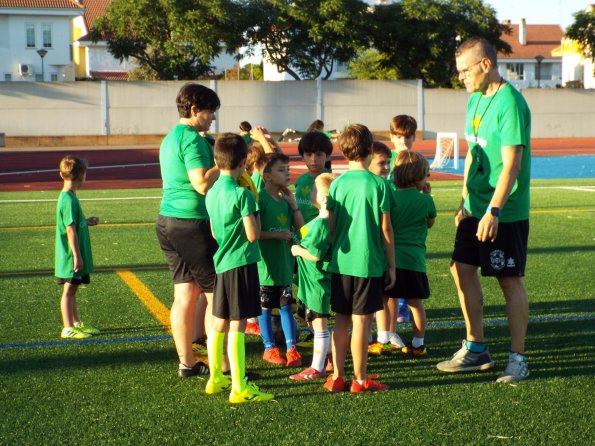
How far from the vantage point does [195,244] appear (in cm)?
527

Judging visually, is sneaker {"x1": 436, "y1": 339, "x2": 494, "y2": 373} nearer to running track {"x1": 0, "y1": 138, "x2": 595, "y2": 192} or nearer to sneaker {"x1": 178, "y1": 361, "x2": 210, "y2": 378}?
sneaker {"x1": 178, "y1": 361, "x2": 210, "y2": 378}

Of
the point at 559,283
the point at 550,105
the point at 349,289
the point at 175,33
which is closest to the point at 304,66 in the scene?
the point at 175,33

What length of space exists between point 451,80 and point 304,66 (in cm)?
1010

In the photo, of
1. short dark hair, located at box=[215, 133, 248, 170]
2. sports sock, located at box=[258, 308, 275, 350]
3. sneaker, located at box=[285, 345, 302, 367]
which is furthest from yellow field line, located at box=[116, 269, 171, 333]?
short dark hair, located at box=[215, 133, 248, 170]

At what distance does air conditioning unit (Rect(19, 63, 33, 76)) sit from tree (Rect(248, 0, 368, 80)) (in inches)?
888

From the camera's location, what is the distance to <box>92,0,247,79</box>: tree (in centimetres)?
4606

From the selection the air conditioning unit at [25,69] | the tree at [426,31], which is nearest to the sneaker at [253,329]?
the tree at [426,31]

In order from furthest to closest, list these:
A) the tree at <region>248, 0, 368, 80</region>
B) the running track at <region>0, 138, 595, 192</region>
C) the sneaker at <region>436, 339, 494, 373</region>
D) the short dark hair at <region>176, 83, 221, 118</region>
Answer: the tree at <region>248, 0, 368, 80</region>, the running track at <region>0, 138, 595, 192</region>, the sneaker at <region>436, 339, 494, 373</region>, the short dark hair at <region>176, 83, 221, 118</region>

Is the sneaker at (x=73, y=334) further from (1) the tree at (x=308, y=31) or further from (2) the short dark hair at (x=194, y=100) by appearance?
(1) the tree at (x=308, y=31)

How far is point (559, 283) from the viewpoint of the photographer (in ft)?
27.2

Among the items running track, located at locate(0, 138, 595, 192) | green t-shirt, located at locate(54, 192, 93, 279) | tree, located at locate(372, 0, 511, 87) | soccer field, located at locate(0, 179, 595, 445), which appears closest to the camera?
soccer field, located at locate(0, 179, 595, 445)

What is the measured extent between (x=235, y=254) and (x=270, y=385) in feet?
2.91

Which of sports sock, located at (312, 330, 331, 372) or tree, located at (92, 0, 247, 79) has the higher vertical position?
tree, located at (92, 0, 247, 79)

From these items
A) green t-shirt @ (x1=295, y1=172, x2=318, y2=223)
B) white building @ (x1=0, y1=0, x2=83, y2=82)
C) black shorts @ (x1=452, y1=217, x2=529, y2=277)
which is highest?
white building @ (x1=0, y1=0, x2=83, y2=82)
